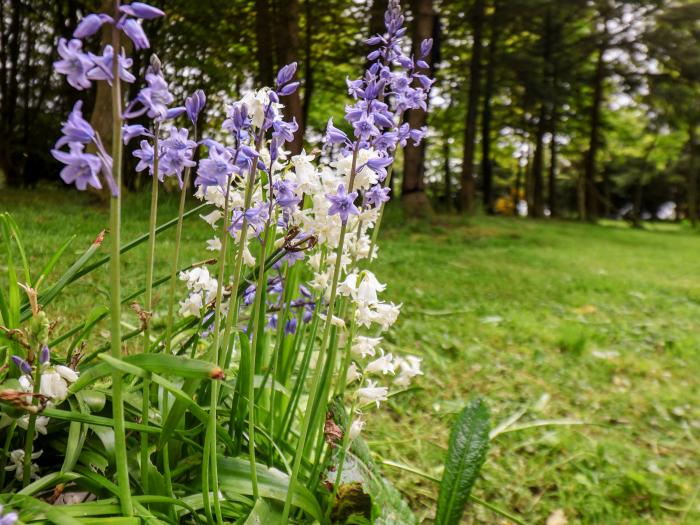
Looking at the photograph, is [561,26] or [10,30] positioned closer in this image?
[10,30]

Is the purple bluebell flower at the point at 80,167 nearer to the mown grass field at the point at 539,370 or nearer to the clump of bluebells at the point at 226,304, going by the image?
the clump of bluebells at the point at 226,304

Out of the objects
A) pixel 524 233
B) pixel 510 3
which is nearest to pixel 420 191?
pixel 524 233

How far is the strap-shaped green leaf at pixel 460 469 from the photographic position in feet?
4.48

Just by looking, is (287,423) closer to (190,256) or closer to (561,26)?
(190,256)

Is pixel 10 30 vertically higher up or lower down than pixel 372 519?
higher up

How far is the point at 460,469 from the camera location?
1368mm

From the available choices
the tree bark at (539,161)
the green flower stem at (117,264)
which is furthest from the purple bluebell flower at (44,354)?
the tree bark at (539,161)

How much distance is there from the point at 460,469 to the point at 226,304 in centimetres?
71

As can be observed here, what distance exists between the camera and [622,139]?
19.3 m

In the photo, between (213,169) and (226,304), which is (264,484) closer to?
(226,304)

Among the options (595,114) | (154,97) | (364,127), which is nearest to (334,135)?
(364,127)

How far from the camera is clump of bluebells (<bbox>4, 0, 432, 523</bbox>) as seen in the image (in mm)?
798

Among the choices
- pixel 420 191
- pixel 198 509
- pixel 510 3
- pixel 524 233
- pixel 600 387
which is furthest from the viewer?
pixel 510 3

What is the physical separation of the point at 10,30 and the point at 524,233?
412 inches
